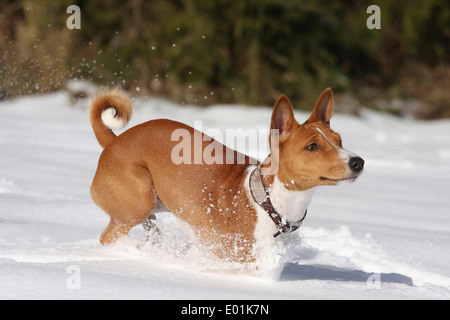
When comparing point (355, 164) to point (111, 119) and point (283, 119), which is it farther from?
point (111, 119)

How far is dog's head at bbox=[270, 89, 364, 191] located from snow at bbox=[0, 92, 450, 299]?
1.07ft

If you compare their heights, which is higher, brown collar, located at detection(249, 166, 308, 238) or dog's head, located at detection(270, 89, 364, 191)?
dog's head, located at detection(270, 89, 364, 191)

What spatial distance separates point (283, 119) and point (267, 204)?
394 mm

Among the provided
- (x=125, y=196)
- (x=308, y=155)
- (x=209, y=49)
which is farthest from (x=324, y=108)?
(x=209, y=49)

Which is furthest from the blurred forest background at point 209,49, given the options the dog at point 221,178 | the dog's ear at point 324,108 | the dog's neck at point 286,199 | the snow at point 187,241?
the dog's neck at point 286,199

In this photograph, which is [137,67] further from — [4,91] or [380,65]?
[380,65]

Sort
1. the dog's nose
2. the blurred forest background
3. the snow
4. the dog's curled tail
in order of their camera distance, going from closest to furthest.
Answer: the snow, the dog's nose, the dog's curled tail, the blurred forest background

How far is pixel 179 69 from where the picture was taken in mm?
10094

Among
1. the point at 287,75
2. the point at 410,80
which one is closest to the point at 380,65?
the point at 410,80

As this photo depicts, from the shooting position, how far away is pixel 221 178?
312cm

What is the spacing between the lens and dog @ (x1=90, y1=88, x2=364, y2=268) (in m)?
2.79

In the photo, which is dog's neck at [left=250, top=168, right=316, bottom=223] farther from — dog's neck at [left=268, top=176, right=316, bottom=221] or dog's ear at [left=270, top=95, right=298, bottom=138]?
dog's ear at [left=270, top=95, right=298, bottom=138]

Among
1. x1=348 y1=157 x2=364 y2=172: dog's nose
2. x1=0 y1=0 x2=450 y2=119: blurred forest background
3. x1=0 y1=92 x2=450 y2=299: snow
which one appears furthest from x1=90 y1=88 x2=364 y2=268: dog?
x1=0 y1=0 x2=450 y2=119: blurred forest background

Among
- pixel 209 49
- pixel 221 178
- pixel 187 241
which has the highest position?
pixel 209 49
